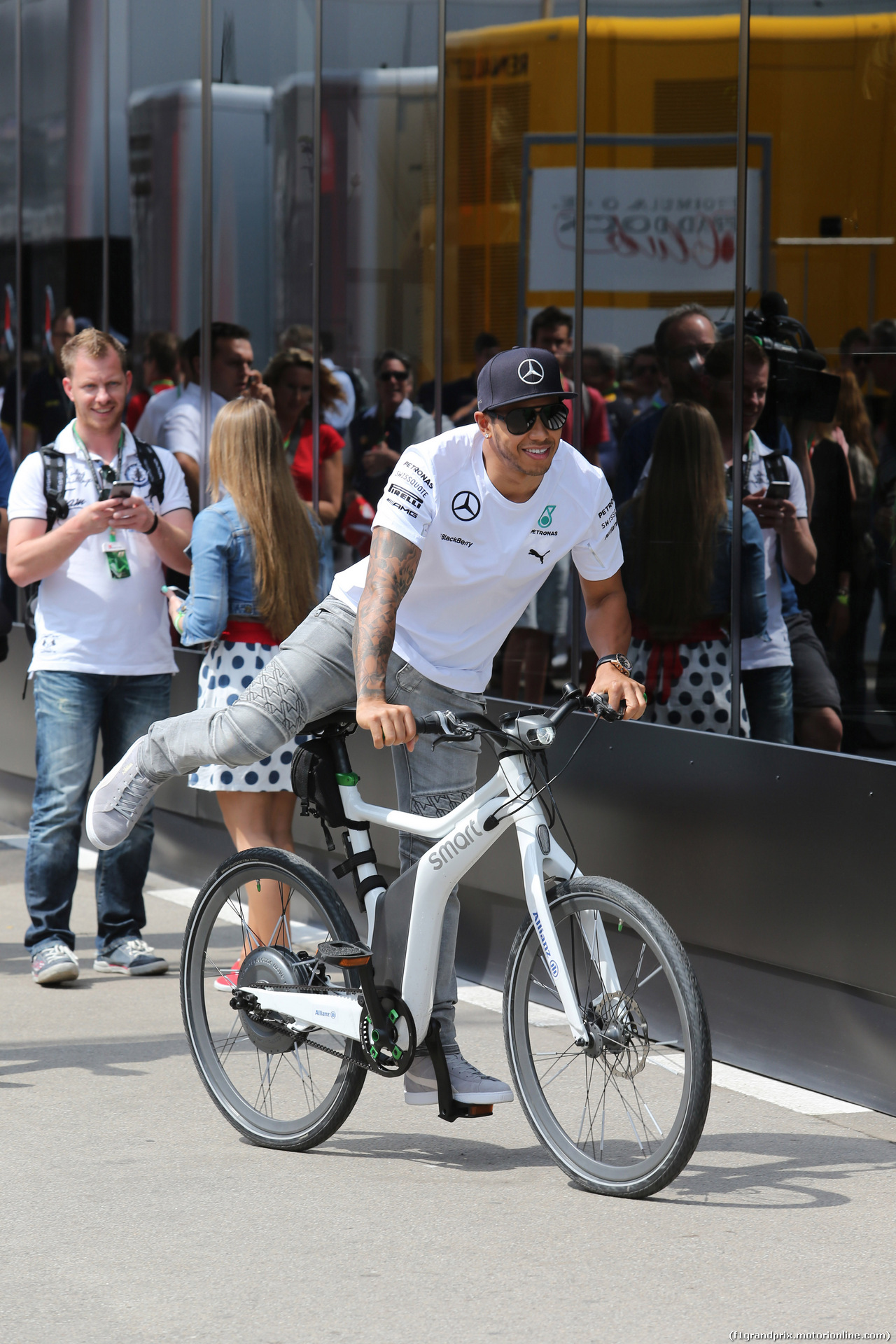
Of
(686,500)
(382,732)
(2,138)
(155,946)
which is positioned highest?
(2,138)

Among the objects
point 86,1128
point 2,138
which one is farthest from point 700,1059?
point 2,138

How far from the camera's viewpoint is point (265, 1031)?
4809 millimetres

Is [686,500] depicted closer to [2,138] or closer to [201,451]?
[201,451]

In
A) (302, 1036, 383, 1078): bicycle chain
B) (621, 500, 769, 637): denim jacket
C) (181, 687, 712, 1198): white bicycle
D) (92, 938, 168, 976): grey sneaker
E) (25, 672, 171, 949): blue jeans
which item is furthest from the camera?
(92, 938, 168, 976): grey sneaker

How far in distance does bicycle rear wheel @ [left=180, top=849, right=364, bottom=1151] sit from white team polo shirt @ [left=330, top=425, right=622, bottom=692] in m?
0.66

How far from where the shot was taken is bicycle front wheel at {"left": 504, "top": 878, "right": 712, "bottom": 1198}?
407 centimetres

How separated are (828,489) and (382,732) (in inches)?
87.6

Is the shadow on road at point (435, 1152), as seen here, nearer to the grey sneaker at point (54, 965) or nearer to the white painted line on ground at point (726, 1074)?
the white painted line on ground at point (726, 1074)

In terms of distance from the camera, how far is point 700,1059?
403 centimetres

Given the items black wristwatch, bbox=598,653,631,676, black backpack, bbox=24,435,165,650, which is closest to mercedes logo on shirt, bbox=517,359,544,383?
black wristwatch, bbox=598,653,631,676

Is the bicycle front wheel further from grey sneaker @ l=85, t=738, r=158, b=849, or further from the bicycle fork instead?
grey sneaker @ l=85, t=738, r=158, b=849

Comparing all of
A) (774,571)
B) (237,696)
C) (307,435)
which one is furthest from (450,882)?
(307,435)

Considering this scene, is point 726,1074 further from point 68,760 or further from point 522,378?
point 68,760

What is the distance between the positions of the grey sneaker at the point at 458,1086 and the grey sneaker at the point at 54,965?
7.04 ft
